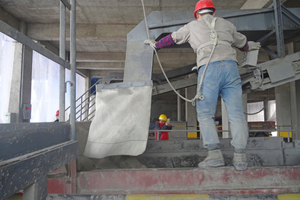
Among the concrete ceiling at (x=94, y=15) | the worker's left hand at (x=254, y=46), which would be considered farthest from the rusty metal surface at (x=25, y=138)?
the concrete ceiling at (x=94, y=15)

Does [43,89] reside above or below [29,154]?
above

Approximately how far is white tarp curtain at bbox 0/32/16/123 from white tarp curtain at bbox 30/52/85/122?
46.8 inches

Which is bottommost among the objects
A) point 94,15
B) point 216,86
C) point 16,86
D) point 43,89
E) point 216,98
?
point 216,98

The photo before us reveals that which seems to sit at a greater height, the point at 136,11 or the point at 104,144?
the point at 136,11

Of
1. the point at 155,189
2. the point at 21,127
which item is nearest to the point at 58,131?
the point at 21,127

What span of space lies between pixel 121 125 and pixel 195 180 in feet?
3.44

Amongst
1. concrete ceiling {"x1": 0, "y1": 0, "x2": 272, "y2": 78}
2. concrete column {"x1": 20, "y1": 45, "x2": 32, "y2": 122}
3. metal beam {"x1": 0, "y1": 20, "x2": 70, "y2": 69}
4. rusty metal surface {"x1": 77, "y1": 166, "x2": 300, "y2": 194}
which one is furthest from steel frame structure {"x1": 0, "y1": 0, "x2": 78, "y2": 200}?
concrete column {"x1": 20, "y1": 45, "x2": 32, "y2": 122}

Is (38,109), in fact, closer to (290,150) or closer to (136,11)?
(136,11)

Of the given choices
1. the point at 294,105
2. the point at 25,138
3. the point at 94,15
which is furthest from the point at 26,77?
the point at 294,105

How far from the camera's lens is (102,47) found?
36.5ft

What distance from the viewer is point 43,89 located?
29.7 feet

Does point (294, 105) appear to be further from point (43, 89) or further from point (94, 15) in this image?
point (43, 89)

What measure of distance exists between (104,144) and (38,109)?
7588mm

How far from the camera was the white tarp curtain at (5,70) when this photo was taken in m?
6.83
